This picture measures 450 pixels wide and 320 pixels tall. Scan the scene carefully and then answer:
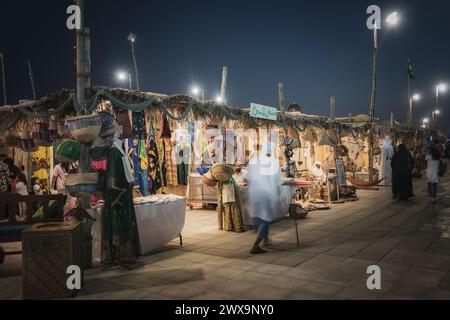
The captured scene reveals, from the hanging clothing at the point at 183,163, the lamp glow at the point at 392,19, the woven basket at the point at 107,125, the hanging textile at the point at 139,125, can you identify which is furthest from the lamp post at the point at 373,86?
the woven basket at the point at 107,125

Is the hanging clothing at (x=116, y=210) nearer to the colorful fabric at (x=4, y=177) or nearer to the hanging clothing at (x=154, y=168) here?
the hanging clothing at (x=154, y=168)

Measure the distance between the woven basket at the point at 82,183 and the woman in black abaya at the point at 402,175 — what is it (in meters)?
10.2

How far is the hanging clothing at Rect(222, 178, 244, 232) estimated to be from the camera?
319 inches

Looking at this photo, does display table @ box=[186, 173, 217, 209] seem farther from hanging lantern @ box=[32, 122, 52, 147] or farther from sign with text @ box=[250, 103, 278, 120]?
hanging lantern @ box=[32, 122, 52, 147]

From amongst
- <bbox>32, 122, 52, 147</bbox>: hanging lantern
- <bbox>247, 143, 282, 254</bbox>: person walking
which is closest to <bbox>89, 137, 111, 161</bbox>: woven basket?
<bbox>247, 143, 282, 254</bbox>: person walking

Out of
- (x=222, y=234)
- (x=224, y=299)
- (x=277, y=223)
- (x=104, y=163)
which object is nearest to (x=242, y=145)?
(x=277, y=223)

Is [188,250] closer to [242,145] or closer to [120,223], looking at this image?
[120,223]

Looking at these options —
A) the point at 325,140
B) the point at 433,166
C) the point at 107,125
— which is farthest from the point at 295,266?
the point at 325,140

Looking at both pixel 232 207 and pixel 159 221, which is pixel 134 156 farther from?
pixel 159 221

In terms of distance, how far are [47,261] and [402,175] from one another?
1128cm

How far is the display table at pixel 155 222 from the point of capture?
589 cm

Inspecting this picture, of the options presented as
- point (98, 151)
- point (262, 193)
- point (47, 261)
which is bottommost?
point (47, 261)

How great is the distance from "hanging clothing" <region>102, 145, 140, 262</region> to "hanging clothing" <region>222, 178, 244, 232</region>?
9.17 ft

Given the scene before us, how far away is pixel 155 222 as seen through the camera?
6.28 m
